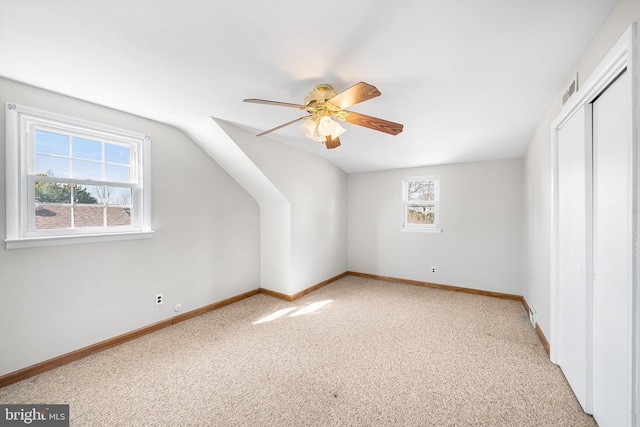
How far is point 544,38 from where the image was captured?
1396 millimetres

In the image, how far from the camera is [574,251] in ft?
5.81

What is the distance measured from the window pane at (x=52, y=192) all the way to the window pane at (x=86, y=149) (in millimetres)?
299

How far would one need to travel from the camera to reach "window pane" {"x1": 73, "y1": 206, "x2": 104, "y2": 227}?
227 cm

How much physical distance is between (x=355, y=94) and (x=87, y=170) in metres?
2.54

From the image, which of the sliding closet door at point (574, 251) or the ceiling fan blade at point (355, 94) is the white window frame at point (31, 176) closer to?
the ceiling fan blade at point (355, 94)

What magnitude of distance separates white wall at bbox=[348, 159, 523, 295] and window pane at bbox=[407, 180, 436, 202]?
162 millimetres

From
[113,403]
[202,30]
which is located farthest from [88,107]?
[113,403]

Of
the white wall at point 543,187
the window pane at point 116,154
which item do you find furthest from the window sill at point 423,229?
the window pane at point 116,154

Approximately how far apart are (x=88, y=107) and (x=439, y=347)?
399cm

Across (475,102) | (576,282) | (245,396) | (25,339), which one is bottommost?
(245,396)

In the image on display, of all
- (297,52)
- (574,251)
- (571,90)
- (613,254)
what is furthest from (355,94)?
(574,251)

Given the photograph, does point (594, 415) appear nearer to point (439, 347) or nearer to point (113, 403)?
point (439, 347)

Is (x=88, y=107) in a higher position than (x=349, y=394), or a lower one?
higher
